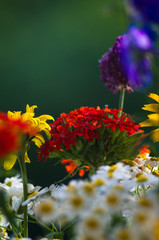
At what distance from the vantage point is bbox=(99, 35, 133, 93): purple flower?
0.65 meters

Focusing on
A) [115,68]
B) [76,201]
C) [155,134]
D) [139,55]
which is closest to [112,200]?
[76,201]

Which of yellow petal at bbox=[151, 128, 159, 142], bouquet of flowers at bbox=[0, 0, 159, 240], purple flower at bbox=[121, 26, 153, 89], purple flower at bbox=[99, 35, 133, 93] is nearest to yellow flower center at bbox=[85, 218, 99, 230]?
bouquet of flowers at bbox=[0, 0, 159, 240]

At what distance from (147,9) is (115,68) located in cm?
33

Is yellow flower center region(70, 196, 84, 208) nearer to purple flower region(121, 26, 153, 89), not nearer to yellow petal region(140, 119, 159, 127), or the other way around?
purple flower region(121, 26, 153, 89)

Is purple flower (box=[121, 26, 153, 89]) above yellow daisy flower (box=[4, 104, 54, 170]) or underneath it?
above

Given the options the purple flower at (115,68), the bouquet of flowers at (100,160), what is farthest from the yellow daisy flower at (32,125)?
the purple flower at (115,68)

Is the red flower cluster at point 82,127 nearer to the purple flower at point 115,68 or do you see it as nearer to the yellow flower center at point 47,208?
the purple flower at point 115,68

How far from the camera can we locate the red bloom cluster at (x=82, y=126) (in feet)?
1.92

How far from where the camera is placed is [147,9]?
33 cm

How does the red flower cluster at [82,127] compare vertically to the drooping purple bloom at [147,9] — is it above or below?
below

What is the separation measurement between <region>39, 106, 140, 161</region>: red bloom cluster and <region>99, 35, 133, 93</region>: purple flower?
0.06 m

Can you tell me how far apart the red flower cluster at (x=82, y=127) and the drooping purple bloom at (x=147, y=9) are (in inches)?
10.7

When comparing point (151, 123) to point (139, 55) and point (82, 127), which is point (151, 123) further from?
point (139, 55)

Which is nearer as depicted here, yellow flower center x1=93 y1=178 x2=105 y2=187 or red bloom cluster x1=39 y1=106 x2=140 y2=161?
yellow flower center x1=93 y1=178 x2=105 y2=187
